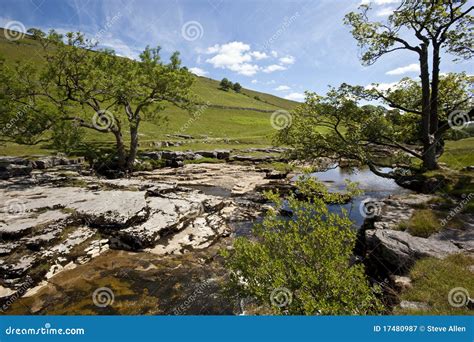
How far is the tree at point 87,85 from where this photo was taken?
2495cm

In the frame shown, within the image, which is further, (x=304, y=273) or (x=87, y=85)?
(x=87, y=85)

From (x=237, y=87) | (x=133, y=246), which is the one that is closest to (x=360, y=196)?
(x=133, y=246)

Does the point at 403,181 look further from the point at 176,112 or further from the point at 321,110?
the point at 176,112

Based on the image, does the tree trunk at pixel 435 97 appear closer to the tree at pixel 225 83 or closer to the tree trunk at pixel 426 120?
the tree trunk at pixel 426 120

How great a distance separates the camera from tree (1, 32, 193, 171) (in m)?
25.0

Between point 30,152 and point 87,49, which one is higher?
point 87,49

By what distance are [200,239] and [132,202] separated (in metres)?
5.08

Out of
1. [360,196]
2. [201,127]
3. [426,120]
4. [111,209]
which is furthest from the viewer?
[201,127]

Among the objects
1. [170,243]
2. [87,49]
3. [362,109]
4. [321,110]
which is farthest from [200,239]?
[87,49]

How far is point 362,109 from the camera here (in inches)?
766

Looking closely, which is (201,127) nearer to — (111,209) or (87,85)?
(87,85)

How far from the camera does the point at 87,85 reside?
2827 cm

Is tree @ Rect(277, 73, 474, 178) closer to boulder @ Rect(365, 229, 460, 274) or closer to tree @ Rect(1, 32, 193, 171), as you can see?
boulder @ Rect(365, 229, 460, 274)

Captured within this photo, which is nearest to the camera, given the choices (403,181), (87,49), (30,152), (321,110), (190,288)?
(190,288)
